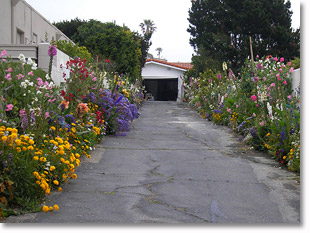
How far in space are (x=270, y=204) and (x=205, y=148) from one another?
11.4 feet

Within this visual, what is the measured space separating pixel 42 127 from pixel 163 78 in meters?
31.8

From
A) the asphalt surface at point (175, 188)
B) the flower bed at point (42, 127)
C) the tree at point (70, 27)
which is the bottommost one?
the asphalt surface at point (175, 188)

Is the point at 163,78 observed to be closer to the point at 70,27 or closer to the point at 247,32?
the point at 70,27

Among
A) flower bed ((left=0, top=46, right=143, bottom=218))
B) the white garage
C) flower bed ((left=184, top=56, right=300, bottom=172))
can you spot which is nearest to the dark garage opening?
the white garage

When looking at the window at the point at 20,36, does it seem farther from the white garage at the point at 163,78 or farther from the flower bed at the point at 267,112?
the white garage at the point at 163,78

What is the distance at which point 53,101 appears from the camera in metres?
6.00

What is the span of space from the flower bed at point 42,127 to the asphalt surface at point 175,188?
0.68ft

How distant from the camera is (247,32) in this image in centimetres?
2592

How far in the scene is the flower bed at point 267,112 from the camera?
6.23 meters

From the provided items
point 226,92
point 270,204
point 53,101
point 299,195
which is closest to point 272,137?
point 299,195

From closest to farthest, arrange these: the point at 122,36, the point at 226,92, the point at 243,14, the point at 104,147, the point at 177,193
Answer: the point at 177,193 → the point at 104,147 → the point at 226,92 → the point at 122,36 → the point at 243,14

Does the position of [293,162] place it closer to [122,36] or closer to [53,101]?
[53,101]

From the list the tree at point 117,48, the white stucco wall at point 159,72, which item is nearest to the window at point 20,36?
the tree at point 117,48

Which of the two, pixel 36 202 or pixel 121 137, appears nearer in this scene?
pixel 36 202
